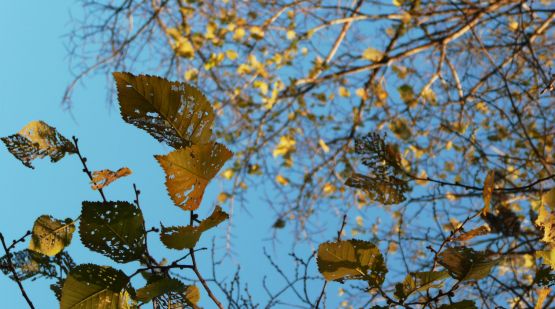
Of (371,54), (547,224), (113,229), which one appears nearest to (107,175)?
(113,229)

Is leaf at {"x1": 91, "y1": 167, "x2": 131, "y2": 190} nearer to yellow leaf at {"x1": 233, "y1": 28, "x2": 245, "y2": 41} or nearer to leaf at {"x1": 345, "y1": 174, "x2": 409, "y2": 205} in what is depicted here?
leaf at {"x1": 345, "y1": 174, "x2": 409, "y2": 205}

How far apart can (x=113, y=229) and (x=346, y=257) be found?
0.32 meters

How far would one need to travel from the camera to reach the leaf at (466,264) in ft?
2.36

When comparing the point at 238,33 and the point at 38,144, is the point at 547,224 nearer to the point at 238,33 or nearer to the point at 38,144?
the point at 38,144

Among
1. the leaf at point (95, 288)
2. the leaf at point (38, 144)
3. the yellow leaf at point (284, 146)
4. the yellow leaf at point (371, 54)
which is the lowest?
the leaf at point (95, 288)

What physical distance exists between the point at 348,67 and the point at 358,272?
301cm

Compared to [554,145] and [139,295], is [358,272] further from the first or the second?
[554,145]

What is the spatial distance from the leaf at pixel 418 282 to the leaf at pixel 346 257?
6cm

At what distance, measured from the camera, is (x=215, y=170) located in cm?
65

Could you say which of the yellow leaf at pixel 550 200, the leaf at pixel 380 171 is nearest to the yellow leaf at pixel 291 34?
the leaf at pixel 380 171

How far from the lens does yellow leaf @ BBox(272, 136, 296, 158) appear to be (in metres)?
3.74

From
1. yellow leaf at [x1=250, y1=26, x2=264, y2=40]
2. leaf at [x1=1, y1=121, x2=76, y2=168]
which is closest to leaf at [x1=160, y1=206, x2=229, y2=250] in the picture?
leaf at [x1=1, y1=121, x2=76, y2=168]

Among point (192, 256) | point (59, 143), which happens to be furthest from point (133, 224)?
point (59, 143)

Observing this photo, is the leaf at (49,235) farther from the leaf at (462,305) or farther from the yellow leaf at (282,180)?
the yellow leaf at (282,180)
